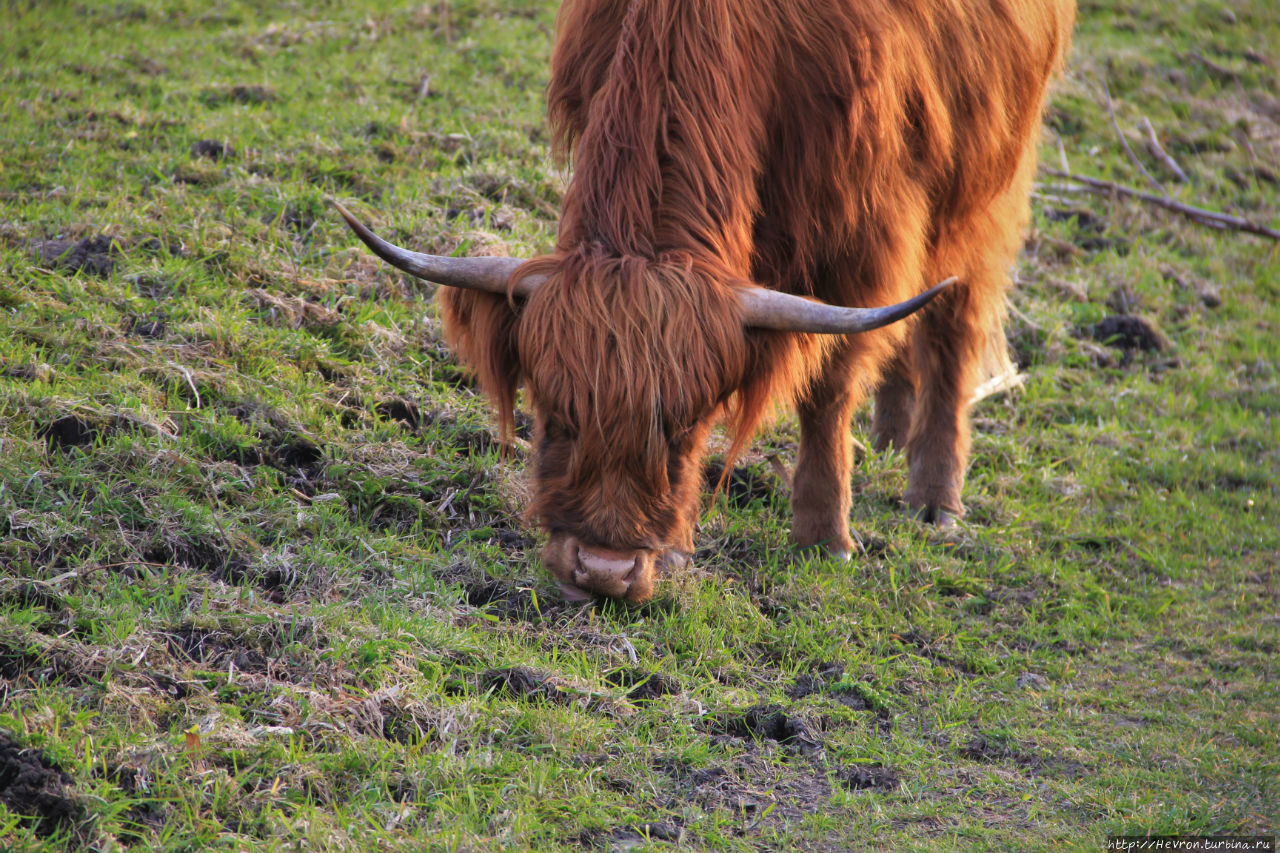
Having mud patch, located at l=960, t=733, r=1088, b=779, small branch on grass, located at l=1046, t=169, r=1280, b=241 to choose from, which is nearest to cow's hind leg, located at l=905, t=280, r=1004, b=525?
mud patch, located at l=960, t=733, r=1088, b=779

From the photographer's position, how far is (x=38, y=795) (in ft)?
7.55

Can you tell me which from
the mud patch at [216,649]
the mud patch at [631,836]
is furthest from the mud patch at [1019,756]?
the mud patch at [216,649]

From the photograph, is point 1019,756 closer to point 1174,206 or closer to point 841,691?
point 841,691

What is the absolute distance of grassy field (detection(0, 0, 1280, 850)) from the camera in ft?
8.75

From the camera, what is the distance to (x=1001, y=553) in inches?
173

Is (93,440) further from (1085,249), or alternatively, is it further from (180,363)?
(1085,249)

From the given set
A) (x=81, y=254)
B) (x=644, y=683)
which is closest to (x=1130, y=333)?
(x=644, y=683)

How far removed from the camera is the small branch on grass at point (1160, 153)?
7.77 meters

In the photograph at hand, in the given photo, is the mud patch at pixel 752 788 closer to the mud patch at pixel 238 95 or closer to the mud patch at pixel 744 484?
the mud patch at pixel 744 484

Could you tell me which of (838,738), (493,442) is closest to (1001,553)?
(838,738)

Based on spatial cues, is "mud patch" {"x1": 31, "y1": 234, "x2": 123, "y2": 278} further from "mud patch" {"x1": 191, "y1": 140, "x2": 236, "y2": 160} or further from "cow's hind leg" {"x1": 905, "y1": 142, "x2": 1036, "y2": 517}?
"cow's hind leg" {"x1": 905, "y1": 142, "x2": 1036, "y2": 517}

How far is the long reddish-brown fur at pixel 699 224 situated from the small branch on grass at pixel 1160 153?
171 inches

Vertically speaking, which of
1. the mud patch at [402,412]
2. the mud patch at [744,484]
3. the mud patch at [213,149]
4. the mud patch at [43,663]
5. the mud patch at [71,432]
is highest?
the mud patch at [213,149]

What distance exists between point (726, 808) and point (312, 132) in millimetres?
4048
